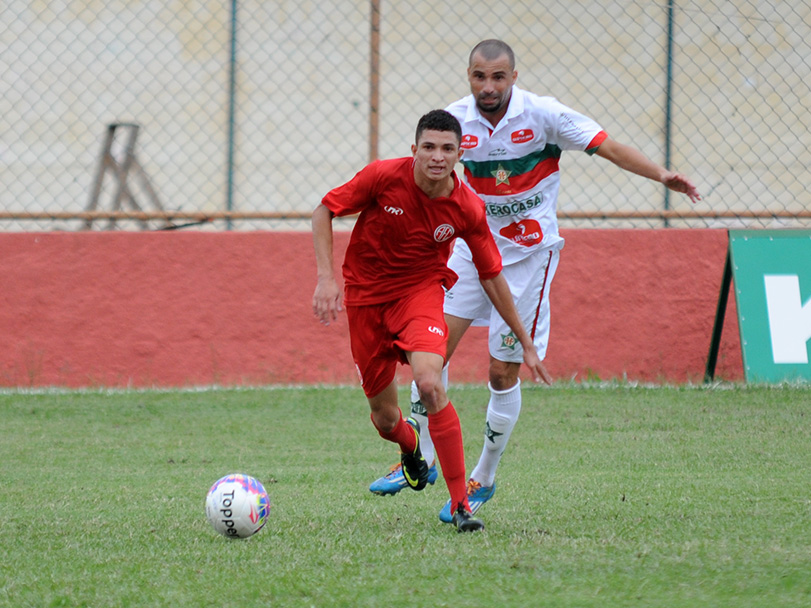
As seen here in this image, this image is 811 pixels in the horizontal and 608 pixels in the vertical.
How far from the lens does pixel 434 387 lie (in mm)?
4297

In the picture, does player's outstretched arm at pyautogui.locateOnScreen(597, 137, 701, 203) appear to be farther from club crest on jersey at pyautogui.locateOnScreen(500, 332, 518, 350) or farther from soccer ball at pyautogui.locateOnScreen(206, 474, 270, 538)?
soccer ball at pyautogui.locateOnScreen(206, 474, 270, 538)

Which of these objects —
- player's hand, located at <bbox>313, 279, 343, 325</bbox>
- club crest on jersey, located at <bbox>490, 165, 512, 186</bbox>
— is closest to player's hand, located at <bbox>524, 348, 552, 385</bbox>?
player's hand, located at <bbox>313, 279, 343, 325</bbox>

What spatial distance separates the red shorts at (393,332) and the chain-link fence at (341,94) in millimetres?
4110

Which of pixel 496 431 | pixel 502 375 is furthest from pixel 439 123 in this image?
pixel 496 431

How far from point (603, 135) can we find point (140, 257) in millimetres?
4484

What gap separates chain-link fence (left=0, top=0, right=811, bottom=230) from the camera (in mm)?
8922

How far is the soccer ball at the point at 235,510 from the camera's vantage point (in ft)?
13.3

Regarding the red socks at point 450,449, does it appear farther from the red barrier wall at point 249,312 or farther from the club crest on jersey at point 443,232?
the red barrier wall at point 249,312

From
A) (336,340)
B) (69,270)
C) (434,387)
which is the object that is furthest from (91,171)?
(434,387)

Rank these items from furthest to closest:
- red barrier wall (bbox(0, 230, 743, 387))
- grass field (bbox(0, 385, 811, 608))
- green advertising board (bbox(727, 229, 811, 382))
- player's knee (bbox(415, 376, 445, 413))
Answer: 1. red barrier wall (bbox(0, 230, 743, 387))
2. green advertising board (bbox(727, 229, 811, 382))
3. player's knee (bbox(415, 376, 445, 413))
4. grass field (bbox(0, 385, 811, 608))

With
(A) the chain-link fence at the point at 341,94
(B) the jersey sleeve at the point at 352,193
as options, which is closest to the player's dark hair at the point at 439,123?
(B) the jersey sleeve at the point at 352,193

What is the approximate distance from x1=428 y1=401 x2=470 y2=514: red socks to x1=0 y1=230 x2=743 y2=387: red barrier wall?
13.6ft

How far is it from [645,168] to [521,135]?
66cm

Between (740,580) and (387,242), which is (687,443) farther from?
(740,580)
